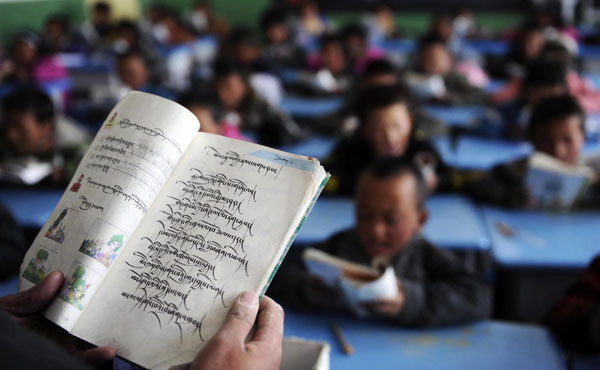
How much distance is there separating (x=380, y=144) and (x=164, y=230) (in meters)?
1.71

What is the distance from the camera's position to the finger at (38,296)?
64cm

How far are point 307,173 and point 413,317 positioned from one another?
0.75 m

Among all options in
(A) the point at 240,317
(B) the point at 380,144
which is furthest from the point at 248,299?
(B) the point at 380,144

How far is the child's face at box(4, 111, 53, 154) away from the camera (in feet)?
8.29

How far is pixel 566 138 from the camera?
2.09 m

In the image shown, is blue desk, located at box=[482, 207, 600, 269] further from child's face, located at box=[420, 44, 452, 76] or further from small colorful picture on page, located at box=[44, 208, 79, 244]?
child's face, located at box=[420, 44, 452, 76]

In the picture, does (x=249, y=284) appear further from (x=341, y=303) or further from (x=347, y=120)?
(x=347, y=120)

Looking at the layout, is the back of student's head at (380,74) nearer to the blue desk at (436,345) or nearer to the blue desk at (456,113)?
the blue desk at (456,113)

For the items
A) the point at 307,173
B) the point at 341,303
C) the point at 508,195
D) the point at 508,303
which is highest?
the point at 307,173

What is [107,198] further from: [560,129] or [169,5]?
[169,5]

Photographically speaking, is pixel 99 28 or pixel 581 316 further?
pixel 99 28

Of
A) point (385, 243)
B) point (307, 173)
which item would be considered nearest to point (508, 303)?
point (385, 243)

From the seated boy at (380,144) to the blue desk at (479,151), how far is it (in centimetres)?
25

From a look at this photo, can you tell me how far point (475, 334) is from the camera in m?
1.25
